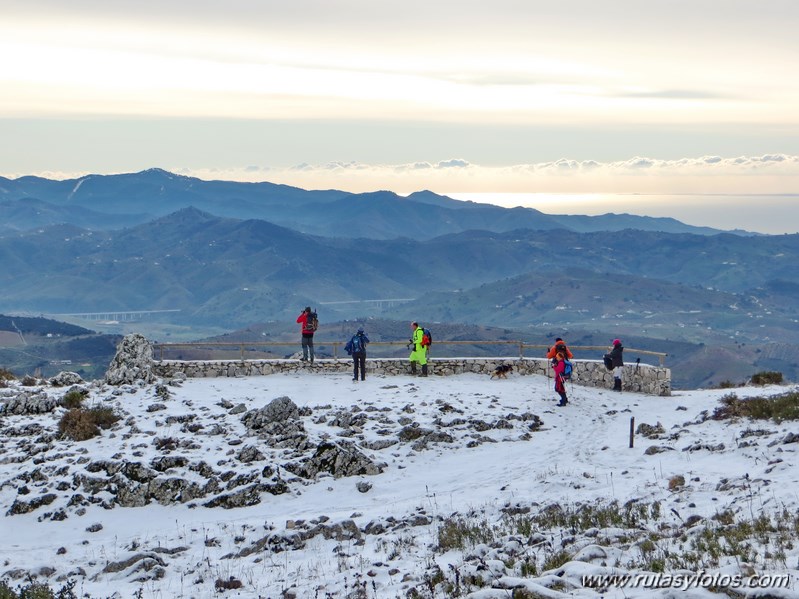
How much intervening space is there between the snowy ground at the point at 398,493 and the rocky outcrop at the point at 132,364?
77 centimetres

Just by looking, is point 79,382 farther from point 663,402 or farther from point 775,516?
point 775,516

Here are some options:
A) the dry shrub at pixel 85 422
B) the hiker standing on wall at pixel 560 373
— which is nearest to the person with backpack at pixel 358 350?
the hiker standing on wall at pixel 560 373

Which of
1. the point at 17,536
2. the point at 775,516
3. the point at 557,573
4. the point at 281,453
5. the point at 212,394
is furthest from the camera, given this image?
the point at 212,394

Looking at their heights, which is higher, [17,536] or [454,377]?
[454,377]

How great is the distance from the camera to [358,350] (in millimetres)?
30047

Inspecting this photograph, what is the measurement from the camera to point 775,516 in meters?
13.7

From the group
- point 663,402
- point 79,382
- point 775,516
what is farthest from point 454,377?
point 775,516

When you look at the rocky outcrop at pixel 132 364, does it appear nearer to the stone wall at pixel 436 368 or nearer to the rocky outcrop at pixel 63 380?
the rocky outcrop at pixel 63 380

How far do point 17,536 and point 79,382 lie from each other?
10385mm

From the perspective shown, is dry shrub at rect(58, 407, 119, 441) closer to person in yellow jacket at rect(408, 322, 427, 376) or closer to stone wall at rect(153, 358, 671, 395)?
stone wall at rect(153, 358, 671, 395)

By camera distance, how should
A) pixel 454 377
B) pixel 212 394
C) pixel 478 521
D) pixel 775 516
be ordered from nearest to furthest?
pixel 775 516 < pixel 478 521 < pixel 212 394 < pixel 454 377

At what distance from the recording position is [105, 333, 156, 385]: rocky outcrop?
28.1m

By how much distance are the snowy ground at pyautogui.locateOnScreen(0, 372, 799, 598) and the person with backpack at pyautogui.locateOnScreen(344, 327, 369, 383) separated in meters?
0.66

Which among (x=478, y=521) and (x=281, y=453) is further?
(x=281, y=453)
